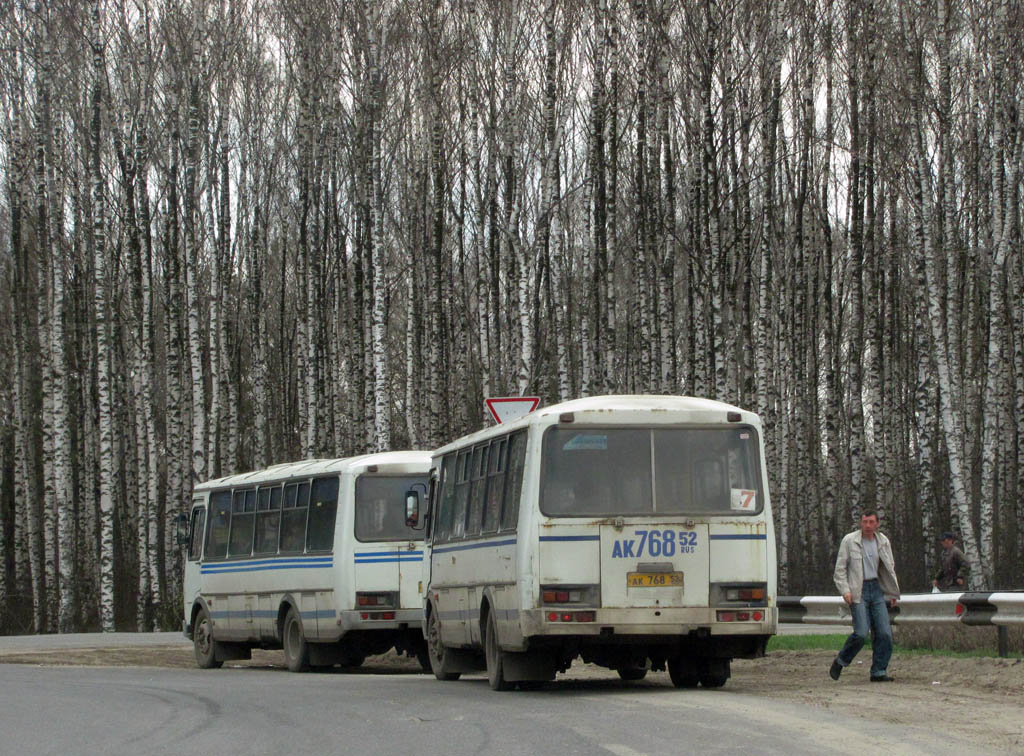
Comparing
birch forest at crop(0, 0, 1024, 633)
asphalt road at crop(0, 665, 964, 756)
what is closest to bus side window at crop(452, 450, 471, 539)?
asphalt road at crop(0, 665, 964, 756)

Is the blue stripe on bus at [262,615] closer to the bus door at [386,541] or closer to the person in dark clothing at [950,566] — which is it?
the bus door at [386,541]

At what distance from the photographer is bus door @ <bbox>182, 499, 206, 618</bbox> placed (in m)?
26.1

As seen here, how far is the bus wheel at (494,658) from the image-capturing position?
16.2m

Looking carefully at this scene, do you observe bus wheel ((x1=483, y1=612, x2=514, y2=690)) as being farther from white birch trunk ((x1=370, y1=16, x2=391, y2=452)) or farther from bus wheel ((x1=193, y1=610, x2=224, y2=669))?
white birch trunk ((x1=370, y1=16, x2=391, y2=452))

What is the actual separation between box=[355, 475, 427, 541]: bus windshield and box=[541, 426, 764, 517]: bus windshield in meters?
6.06

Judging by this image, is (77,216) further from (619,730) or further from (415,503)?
(619,730)

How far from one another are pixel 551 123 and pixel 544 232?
1196cm

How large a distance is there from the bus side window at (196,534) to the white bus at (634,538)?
11.0 metres

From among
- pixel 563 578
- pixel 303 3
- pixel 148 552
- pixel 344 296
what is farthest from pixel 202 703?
pixel 344 296

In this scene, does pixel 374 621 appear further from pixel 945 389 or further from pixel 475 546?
pixel 945 389

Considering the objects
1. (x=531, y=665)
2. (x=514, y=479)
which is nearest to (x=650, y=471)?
(x=514, y=479)

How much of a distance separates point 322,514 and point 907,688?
9051mm

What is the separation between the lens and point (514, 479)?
1582cm

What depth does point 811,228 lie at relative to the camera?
4625 cm
